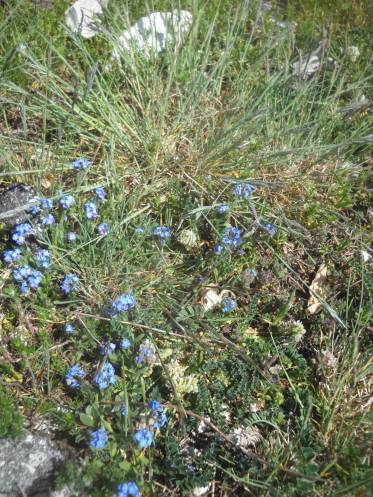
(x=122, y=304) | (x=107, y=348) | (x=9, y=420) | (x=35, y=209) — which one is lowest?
(x=9, y=420)

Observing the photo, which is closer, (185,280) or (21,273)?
(21,273)

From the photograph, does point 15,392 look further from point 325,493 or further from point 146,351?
point 325,493

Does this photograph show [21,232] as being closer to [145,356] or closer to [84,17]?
[145,356]

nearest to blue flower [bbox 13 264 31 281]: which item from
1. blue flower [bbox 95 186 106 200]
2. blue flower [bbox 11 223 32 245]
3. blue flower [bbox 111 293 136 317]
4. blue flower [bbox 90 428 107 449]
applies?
blue flower [bbox 11 223 32 245]

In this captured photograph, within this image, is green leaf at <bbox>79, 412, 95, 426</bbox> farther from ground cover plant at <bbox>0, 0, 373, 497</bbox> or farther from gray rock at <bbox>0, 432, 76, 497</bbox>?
gray rock at <bbox>0, 432, 76, 497</bbox>

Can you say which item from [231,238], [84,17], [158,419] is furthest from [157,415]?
[84,17]

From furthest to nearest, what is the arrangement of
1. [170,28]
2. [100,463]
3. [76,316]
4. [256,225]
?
1. [170,28]
2. [256,225]
3. [76,316]
4. [100,463]

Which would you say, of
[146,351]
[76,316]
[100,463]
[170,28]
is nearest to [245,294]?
[146,351]
